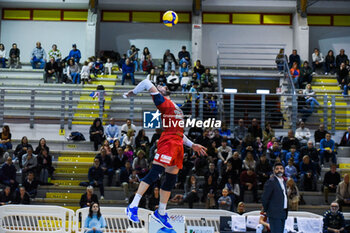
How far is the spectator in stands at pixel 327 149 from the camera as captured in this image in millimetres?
20328

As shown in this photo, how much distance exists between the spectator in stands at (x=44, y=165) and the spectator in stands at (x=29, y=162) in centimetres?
14

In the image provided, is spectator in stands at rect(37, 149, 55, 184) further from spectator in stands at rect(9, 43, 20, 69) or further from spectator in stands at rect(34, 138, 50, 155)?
spectator in stands at rect(9, 43, 20, 69)

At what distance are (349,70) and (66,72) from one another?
13.2 meters

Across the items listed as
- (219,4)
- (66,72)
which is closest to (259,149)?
(66,72)

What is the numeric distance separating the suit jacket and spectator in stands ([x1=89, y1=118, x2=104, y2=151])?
11076 millimetres

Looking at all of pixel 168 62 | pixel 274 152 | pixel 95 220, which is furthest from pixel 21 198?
pixel 168 62

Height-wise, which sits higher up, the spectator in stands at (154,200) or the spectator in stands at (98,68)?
the spectator in stands at (98,68)

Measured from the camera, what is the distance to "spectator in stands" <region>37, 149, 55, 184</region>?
1953cm

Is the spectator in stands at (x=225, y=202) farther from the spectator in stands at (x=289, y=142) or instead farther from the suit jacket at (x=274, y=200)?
the suit jacket at (x=274, y=200)

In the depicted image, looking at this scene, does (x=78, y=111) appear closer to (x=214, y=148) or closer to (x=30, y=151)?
(x=30, y=151)

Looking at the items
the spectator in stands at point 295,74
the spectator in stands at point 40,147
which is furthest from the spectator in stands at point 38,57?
the spectator in stands at point 295,74

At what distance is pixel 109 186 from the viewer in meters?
19.4

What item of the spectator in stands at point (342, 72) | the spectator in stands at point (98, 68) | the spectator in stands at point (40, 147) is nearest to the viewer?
the spectator in stands at point (40, 147)

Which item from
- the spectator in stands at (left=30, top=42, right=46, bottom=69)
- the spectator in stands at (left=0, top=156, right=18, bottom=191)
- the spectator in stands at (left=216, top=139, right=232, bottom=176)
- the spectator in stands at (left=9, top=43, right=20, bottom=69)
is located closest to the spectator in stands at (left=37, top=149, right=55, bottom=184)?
the spectator in stands at (left=0, top=156, right=18, bottom=191)
